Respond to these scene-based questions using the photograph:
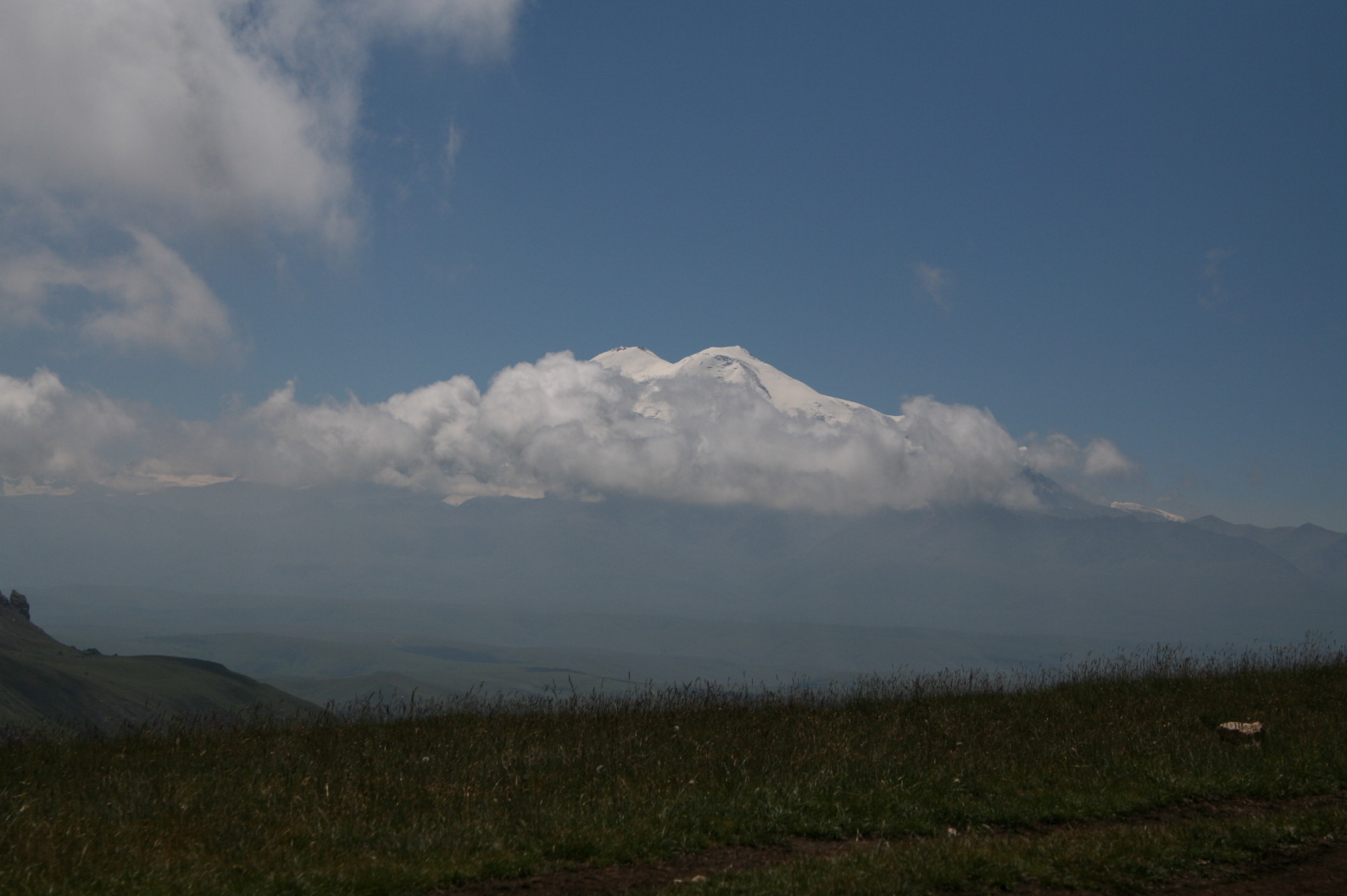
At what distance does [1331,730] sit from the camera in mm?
13297

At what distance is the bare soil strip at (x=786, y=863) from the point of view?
24.5 feet

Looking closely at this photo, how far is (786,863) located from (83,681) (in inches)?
6679

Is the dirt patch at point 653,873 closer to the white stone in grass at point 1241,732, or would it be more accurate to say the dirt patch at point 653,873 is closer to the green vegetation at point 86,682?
the white stone in grass at point 1241,732

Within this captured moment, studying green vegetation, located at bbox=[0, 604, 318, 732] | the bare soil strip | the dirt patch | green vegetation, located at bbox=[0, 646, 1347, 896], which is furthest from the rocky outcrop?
the bare soil strip

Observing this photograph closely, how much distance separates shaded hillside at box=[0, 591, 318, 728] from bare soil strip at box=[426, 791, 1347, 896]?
87.8 m

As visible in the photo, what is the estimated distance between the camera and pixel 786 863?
27.1 ft

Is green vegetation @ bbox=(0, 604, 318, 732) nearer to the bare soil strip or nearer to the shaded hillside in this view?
the shaded hillside

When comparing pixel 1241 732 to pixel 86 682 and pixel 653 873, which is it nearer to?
pixel 653 873

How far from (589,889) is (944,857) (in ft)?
11.4

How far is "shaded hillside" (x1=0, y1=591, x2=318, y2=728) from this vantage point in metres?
116

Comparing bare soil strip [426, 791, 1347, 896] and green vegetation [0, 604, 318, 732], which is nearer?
bare soil strip [426, 791, 1347, 896]

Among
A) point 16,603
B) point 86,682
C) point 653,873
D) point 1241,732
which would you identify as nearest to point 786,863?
point 653,873

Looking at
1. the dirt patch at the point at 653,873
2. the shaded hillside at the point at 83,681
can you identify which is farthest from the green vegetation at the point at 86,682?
the dirt patch at the point at 653,873

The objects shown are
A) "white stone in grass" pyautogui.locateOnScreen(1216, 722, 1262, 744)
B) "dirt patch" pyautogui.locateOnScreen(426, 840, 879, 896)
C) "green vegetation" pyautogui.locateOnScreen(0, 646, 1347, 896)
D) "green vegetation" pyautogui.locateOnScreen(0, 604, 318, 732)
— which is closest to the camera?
"dirt patch" pyautogui.locateOnScreen(426, 840, 879, 896)
